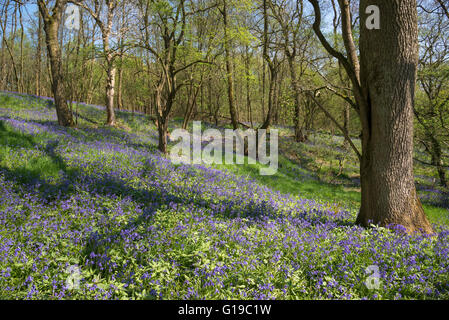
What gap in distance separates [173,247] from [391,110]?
478cm

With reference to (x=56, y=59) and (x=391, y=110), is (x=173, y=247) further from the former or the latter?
(x=56, y=59)

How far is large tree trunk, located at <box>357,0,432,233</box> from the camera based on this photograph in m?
4.77

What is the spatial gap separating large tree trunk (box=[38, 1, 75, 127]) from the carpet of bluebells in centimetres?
547

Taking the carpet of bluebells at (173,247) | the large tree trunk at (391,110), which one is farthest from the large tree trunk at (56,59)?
the large tree trunk at (391,110)

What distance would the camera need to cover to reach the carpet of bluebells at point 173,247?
10.6 ft

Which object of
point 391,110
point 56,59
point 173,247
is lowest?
point 173,247

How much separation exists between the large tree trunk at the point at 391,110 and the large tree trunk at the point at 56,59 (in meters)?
12.0

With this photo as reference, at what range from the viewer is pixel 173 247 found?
4.14 m

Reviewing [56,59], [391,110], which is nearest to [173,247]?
[391,110]

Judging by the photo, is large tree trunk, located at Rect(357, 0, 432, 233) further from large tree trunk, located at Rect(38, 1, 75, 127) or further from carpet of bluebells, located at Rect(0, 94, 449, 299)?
large tree trunk, located at Rect(38, 1, 75, 127)

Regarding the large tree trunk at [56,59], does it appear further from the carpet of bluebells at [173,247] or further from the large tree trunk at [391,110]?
the large tree trunk at [391,110]
